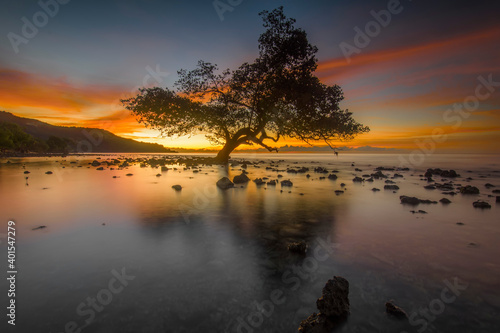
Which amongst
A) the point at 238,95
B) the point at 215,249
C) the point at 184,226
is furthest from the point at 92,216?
the point at 238,95

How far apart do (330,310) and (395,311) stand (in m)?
0.88

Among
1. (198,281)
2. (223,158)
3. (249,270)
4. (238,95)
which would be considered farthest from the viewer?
(223,158)

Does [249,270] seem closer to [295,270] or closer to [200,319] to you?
[295,270]

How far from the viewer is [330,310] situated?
10.0 feet

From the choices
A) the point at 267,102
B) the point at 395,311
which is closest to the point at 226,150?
the point at 267,102

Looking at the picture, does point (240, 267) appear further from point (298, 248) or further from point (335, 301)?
point (335, 301)

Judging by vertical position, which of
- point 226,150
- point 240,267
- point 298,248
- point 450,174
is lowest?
point 240,267

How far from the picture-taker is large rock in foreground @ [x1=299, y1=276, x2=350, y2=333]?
2.84 meters

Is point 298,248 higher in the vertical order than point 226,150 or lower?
lower

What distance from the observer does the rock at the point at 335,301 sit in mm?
3047

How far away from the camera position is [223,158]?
107 feet

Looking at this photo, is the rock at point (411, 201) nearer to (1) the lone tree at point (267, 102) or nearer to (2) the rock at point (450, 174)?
(1) the lone tree at point (267, 102)

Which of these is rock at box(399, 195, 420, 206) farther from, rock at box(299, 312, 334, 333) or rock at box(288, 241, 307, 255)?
rock at box(299, 312, 334, 333)

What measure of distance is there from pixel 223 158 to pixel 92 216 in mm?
24788
